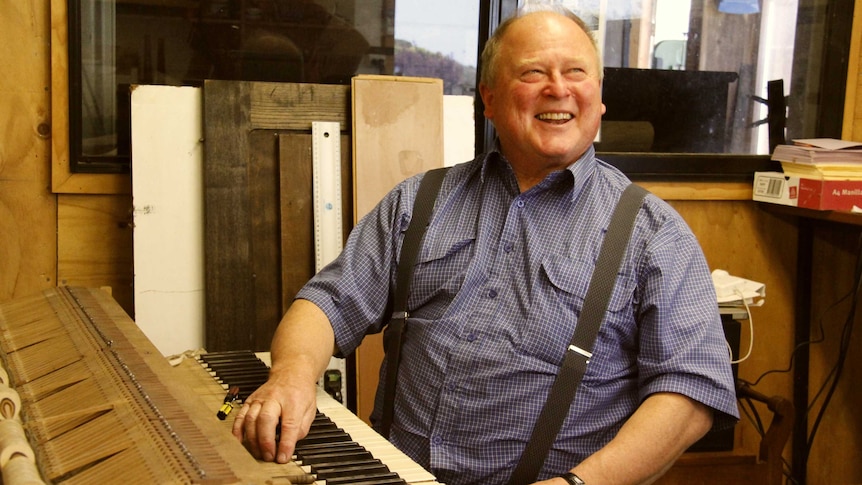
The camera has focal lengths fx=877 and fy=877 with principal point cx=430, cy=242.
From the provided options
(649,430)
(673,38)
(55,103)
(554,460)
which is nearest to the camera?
(649,430)

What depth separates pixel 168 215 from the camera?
2537 millimetres

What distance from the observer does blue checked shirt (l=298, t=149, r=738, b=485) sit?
5.57ft

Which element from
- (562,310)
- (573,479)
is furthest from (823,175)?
(573,479)

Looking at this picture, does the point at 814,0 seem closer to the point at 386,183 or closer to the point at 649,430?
the point at 386,183

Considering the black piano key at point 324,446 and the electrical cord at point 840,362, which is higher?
the black piano key at point 324,446

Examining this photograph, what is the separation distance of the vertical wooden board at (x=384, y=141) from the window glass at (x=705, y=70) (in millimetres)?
640

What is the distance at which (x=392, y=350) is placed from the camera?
192 centimetres

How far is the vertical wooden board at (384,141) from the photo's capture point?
2.63 m

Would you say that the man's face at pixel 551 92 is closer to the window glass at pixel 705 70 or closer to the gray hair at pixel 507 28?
the gray hair at pixel 507 28

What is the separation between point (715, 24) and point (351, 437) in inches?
86.6

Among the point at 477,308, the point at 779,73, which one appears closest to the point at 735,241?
the point at 779,73

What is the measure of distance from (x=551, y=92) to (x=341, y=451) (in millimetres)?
914

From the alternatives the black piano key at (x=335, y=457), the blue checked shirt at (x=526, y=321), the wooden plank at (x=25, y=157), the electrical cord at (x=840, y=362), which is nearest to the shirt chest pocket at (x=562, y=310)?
the blue checked shirt at (x=526, y=321)

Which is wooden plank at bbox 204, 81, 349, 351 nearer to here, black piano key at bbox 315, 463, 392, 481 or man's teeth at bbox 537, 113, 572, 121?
man's teeth at bbox 537, 113, 572, 121
